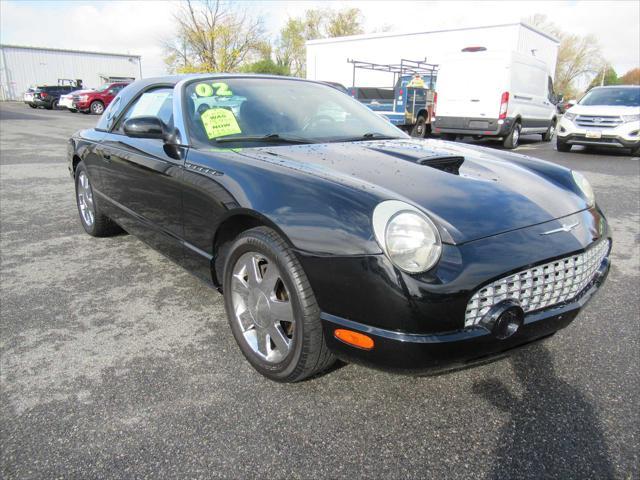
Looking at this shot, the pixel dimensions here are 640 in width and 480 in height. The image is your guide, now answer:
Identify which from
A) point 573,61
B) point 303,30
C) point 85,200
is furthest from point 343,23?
point 85,200

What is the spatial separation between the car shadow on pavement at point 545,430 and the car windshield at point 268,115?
1.69 metres

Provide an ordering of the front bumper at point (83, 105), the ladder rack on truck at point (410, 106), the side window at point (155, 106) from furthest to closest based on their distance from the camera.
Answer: the front bumper at point (83, 105) → the ladder rack on truck at point (410, 106) → the side window at point (155, 106)

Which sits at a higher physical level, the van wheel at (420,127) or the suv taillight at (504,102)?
the suv taillight at (504,102)

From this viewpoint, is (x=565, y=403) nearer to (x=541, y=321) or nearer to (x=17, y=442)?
(x=541, y=321)

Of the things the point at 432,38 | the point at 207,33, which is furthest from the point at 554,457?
the point at 207,33

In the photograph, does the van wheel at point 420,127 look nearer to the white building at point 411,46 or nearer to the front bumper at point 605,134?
the front bumper at point 605,134

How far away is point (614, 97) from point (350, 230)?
1149 cm

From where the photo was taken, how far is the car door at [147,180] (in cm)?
275

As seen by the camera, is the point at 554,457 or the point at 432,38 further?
the point at 432,38

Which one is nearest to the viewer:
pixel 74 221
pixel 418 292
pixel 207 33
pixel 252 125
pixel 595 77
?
pixel 418 292

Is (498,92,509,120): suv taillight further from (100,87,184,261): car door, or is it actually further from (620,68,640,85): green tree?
(620,68,640,85): green tree

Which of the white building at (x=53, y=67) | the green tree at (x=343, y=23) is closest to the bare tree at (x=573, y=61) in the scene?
the green tree at (x=343, y=23)

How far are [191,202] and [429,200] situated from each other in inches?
50.5

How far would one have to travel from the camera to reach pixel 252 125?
2.75m
